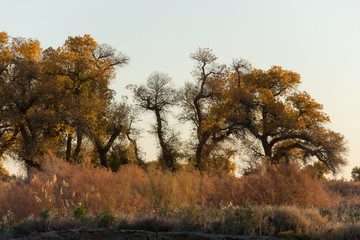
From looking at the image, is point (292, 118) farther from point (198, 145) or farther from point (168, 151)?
point (168, 151)

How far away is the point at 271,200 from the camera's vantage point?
54.8 feet

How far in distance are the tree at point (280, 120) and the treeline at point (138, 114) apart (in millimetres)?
71

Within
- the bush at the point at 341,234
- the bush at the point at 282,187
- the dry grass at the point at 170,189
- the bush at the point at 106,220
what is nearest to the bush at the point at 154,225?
the bush at the point at 106,220

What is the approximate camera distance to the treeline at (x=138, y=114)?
3173 centimetres

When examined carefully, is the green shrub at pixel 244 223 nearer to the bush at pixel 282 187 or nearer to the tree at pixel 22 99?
the bush at pixel 282 187

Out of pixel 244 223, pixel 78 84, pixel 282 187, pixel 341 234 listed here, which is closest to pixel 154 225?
pixel 244 223

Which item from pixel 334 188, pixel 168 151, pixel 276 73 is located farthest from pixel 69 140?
pixel 334 188

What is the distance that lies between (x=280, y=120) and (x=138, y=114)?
13.5m

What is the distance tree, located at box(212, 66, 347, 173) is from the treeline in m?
0.07

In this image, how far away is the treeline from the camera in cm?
3173

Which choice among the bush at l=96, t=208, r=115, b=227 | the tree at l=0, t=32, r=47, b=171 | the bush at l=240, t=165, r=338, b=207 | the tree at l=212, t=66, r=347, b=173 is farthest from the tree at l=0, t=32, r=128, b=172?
the bush at l=96, t=208, r=115, b=227

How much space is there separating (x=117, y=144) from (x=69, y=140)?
510 centimetres

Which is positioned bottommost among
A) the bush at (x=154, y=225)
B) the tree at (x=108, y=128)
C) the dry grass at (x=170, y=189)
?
the bush at (x=154, y=225)

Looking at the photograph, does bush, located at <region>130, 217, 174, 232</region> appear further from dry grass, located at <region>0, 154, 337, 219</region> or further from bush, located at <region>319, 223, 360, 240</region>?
dry grass, located at <region>0, 154, 337, 219</region>
